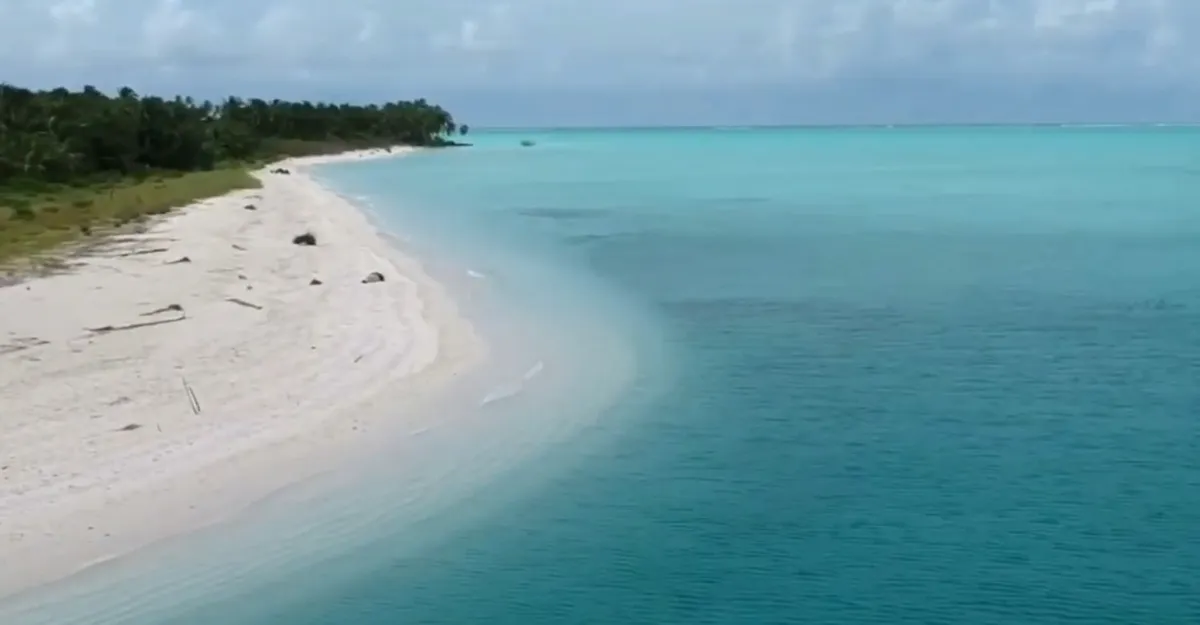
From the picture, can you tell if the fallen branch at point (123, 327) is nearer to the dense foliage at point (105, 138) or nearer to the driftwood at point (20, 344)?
the driftwood at point (20, 344)

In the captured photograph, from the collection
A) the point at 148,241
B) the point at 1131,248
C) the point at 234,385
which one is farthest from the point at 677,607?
the point at 1131,248

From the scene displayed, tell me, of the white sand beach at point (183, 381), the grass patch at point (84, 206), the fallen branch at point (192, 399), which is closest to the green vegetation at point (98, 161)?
the grass patch at point (84, 206)

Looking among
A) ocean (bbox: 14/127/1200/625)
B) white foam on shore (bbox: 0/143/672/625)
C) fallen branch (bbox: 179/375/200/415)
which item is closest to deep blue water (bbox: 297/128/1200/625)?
ocean (bbox: 14/127/1200/625)

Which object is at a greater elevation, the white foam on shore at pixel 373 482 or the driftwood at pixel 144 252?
the driftwood at pixel 144 252

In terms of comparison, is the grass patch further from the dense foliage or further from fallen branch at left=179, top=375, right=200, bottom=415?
fallen branch at left=179, top=375, right=200, bottom=415

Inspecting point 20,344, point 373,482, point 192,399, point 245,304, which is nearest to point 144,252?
point 245,304

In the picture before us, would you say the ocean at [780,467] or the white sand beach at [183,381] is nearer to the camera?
the ocean at [780,467]
